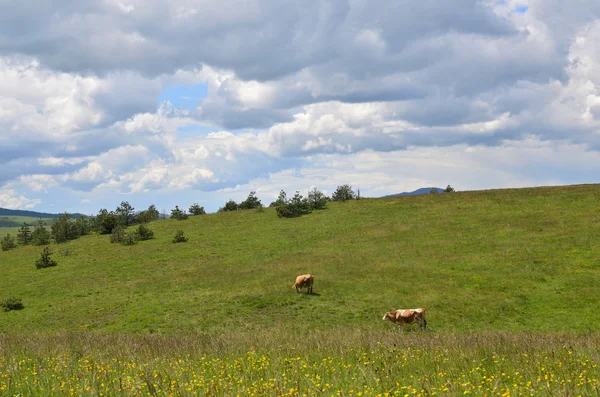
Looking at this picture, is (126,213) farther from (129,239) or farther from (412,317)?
(412,317)

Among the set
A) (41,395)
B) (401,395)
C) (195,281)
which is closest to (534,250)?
(195,281)

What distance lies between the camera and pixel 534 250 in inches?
1422

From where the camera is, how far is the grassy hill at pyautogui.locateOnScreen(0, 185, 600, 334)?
1013 inches

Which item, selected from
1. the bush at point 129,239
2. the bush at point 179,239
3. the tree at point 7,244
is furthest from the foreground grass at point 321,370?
the tree at point 7,244

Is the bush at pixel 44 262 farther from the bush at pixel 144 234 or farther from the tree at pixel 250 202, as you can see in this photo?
the tree at pixel 250 202

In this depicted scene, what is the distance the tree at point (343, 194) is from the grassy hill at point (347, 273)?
1762 cm

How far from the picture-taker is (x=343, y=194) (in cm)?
8069

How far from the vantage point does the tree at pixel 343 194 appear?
264 ft

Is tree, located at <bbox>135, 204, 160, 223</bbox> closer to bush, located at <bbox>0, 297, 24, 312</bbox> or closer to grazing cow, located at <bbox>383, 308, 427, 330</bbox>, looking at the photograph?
bush, located at <bbox>0, 297, 24, 312</bbox>

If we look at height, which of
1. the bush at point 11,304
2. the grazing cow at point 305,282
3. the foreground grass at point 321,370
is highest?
the foreground grass at point 321,370

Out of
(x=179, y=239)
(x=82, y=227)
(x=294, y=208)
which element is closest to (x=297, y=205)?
(x=294, y=208)

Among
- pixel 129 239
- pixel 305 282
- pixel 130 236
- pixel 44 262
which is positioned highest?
pixel 130 236

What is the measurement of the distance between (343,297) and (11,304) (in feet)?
87.7

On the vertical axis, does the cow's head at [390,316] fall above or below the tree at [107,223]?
below
